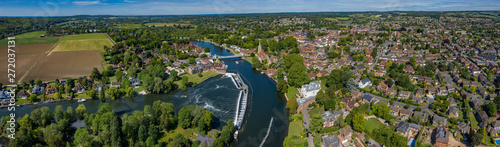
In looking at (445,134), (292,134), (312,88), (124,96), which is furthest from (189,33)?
(445,134)

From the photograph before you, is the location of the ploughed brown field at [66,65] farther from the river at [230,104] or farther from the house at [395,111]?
the house at [395,111]

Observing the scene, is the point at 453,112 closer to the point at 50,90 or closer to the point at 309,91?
the point at 309,91

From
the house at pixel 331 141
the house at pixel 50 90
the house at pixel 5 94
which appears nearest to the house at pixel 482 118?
the house at pixel 331 141

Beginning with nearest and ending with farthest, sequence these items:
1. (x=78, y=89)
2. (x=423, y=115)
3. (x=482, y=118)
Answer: (x=482, y=118) < (x=423, y=115) < (x=78, y=89)

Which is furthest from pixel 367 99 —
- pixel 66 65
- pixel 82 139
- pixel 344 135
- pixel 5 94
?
pixel 66 65

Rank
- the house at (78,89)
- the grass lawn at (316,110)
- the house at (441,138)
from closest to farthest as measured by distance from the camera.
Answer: the house at (441,138), the grass lawn at (316,110), the house at (78,89)

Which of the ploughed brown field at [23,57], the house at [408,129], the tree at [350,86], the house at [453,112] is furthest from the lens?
the ploughed brown field at [23,57]
